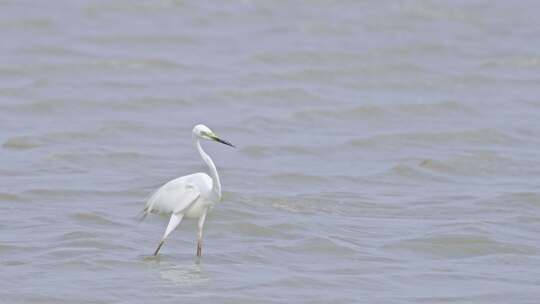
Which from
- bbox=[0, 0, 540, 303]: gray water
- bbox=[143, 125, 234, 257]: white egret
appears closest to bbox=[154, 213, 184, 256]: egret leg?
bbox=[143, 125, 234, 257]: white egret

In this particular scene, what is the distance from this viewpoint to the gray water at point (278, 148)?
952 cm

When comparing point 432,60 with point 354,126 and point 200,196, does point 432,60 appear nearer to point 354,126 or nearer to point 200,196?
point 354,126

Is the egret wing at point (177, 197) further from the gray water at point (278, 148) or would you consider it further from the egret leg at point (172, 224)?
the gray water at point (278, 148)

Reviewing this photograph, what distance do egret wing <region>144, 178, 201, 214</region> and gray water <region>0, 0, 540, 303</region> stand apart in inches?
15.0

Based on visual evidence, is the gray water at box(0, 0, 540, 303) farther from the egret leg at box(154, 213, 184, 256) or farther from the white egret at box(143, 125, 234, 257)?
the white egret at box(143, 125, 234, 257)

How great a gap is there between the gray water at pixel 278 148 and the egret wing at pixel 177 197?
38cm

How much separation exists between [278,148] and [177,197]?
462 cm

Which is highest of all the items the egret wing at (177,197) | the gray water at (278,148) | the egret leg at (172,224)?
the egret wing at (177,197)

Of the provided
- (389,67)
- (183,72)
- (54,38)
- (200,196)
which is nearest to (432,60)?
(389,67)

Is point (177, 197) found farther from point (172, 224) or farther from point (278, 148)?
point (278, 148)

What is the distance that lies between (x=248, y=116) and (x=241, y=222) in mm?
4742

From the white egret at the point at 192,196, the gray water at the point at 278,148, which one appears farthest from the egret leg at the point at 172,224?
the gray water at the point at 278,148

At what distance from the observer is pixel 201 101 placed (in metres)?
16.6

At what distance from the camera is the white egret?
9734 millimetres
